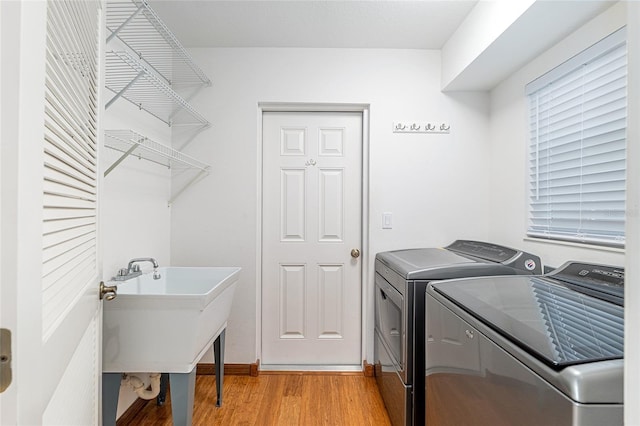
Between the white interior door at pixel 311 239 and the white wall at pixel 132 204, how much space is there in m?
0.73

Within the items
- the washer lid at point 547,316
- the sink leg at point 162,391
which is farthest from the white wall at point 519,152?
the sink leg at point 162,391

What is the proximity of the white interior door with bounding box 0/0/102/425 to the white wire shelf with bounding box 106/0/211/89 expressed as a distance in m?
0.67

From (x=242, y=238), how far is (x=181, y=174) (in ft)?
2.17

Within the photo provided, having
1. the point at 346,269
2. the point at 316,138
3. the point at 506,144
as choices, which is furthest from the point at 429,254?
the point at 316,138

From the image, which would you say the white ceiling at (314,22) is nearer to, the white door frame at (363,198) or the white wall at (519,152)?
the white door frame at (363,198)

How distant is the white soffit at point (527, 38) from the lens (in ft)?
4.74

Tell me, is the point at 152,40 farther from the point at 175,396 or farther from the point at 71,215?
the point at 175,396

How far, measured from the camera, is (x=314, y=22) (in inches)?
83.7

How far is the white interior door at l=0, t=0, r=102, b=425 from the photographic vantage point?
452mm

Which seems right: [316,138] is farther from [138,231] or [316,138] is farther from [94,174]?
[94,174]

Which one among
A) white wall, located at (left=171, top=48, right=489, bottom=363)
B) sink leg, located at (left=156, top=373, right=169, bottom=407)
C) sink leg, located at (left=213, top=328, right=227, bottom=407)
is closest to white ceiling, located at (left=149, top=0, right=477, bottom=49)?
white wall, located at (left=171, top=48, right=489, bottom=363)

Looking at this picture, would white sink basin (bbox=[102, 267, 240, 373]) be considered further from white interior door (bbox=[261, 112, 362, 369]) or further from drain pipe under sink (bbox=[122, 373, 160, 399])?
white interior door (bbox=[261, 112, 362, 369])

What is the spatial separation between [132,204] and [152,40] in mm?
1065

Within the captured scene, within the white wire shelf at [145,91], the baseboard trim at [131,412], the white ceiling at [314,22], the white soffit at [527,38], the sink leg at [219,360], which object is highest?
the white ceiling at [314,22]
